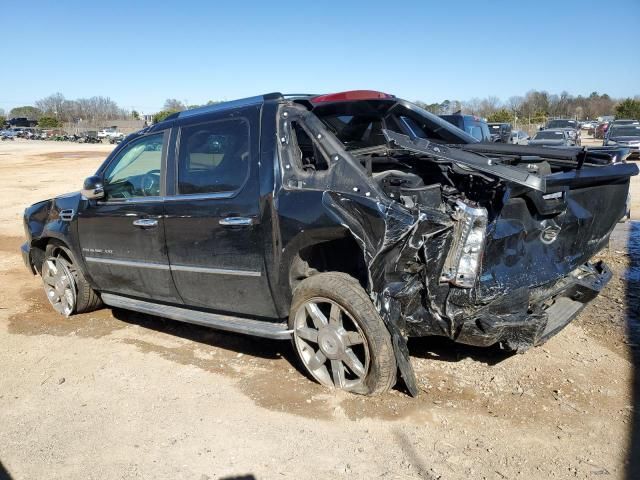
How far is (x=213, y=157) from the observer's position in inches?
163

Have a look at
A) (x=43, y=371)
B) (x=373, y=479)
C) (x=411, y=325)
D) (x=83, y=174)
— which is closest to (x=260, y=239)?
(x=411, y=325)

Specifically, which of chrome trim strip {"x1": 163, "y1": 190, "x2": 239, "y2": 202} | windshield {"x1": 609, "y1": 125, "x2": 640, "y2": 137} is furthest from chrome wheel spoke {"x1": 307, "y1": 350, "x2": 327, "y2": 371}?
windshield {"x1": 609, "y1": 125, "x2": 640, "y2": 137}

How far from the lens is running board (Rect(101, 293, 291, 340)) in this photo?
396 cm

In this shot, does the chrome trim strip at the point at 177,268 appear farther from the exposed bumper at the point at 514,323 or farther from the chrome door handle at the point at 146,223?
the exposed bumper at the point at 514,323

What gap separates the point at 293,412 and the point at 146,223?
1.97 meters

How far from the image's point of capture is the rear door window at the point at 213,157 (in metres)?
3.96

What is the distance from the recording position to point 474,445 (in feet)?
10.2

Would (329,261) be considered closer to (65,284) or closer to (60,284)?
(65,284)

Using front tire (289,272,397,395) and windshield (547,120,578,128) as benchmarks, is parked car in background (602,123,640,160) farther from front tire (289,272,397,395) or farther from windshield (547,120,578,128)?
front tire (289,272,397,395)

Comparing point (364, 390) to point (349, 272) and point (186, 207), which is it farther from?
point (186, 207)

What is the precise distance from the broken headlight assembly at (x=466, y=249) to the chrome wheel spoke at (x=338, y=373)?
0.95m

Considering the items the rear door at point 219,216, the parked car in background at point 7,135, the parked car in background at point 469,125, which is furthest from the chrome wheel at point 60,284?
the parked car in background at point 7,135

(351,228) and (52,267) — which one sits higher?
(351,228)

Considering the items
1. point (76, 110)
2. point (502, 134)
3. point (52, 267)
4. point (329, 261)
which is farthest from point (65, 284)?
point (76, 110)
